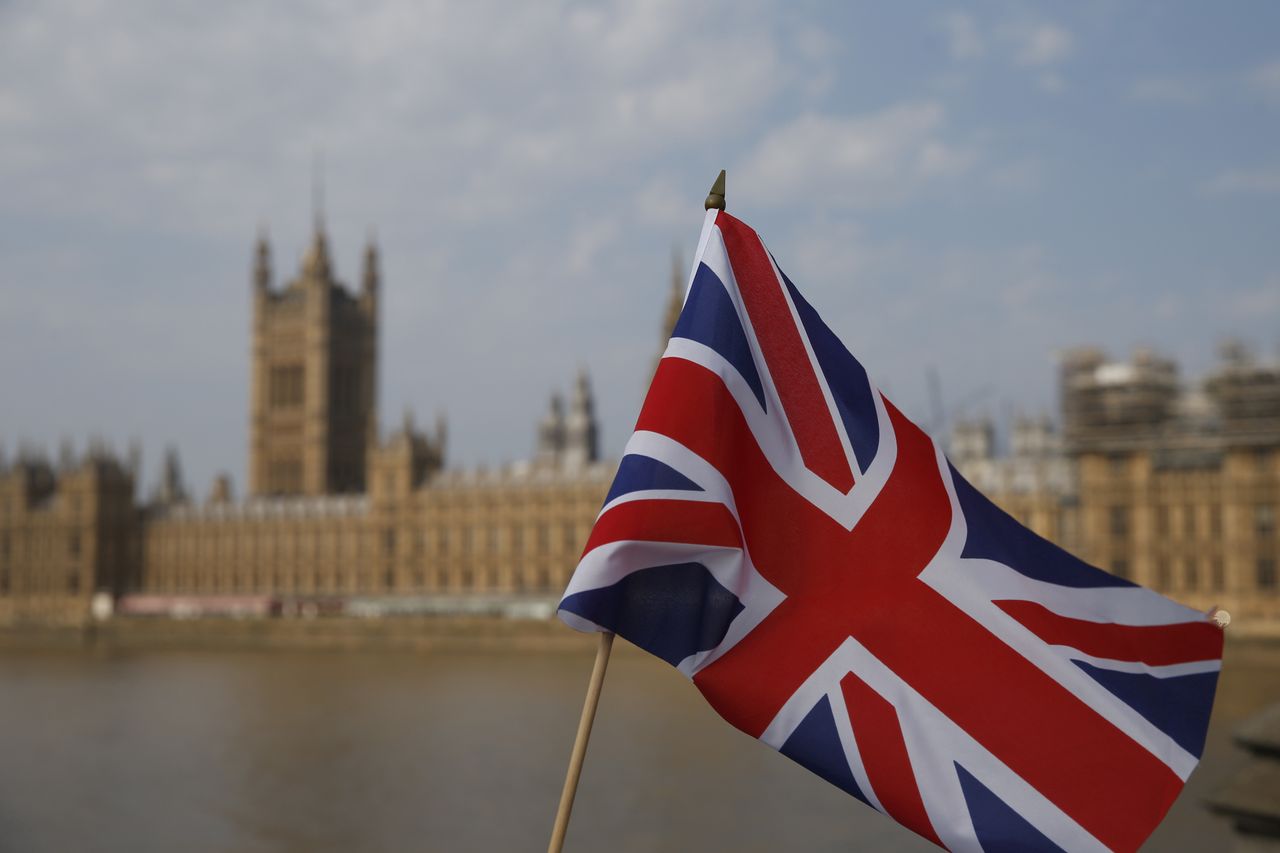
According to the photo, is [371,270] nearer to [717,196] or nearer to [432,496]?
[432,496]

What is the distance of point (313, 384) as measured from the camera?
74.9 metres

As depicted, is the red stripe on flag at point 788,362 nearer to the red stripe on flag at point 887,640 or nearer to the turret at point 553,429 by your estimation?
the red stripe on flag at point 887,640

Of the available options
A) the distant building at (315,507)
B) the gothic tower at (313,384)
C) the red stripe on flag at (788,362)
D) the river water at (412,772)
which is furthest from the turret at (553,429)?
the red stripe on flag at (788,362)

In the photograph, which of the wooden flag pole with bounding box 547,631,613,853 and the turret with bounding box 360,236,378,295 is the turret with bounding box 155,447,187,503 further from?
the wooden flag pole with bounding box 547,631,613,853

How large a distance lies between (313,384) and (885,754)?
73957 millimetres

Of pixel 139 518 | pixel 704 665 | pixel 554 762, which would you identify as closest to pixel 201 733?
pixel 554 762

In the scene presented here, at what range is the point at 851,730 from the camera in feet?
10.3

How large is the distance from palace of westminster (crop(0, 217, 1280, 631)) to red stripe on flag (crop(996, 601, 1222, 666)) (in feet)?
134

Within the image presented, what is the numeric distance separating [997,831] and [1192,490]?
45.8m

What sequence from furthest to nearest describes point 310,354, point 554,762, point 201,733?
point 310,354 < point 201,733 < point 554,762

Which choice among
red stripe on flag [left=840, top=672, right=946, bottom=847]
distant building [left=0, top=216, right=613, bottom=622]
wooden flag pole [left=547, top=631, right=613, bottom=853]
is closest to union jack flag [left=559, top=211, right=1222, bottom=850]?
red stripe on flag [left=840, top=672, right=946, bottom=847]

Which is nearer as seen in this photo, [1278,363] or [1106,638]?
[1106,638]

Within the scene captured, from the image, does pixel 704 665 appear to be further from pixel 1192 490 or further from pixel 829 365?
pixel 1192 490

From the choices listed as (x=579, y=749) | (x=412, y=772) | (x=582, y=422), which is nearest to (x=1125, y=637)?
(x=579, y=749)
